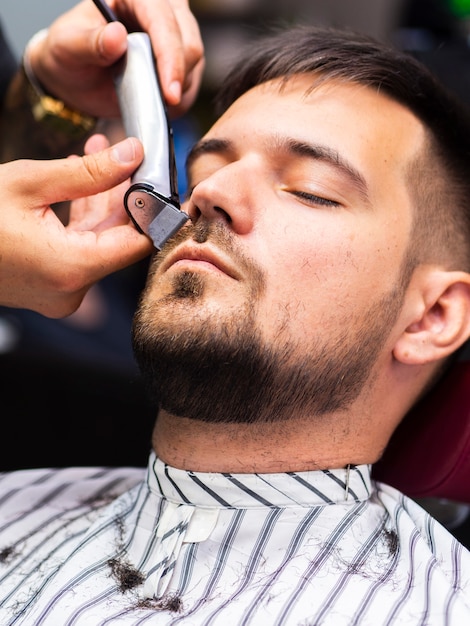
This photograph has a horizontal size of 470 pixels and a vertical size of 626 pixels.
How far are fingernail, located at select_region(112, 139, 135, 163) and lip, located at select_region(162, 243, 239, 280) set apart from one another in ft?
0.58

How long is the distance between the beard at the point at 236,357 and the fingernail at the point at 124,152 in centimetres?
17

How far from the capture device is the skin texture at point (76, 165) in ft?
4.22

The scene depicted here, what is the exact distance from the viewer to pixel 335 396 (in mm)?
1406

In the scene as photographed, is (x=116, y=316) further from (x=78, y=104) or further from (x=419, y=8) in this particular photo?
(x=419, y=8)

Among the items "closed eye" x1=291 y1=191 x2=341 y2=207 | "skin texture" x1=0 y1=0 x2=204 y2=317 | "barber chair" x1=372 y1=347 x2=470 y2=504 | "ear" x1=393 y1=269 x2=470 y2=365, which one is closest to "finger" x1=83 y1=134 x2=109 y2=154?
"skin texture" x1=0 y1=0 x2=204 y2=317

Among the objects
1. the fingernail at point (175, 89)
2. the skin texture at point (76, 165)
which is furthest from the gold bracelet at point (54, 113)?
the fingernail at point (175, 89)

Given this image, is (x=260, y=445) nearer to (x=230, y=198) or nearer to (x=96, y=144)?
(x=230, y=198)

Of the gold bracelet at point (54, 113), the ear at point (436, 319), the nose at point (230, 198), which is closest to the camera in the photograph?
the nose at point (230, 198)

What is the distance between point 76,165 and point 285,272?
1.29 ft

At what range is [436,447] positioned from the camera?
62.5 inches

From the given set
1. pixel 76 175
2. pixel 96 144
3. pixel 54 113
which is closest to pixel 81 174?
pixel 76 175

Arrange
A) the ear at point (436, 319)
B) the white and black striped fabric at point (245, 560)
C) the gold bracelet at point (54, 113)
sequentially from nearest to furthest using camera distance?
1. the white and black striped fabric at point (245, 560)
2. the ear at point (436, 319)
3. the gold bracelet at point (54, 113)

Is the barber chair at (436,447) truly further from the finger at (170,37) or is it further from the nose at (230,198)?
the finger at (170,37)

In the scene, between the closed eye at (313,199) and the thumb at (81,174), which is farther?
the closed eye at (313,199)
